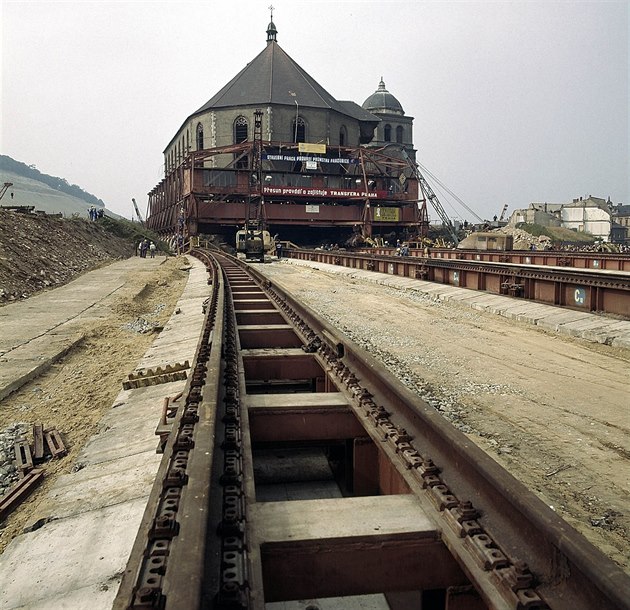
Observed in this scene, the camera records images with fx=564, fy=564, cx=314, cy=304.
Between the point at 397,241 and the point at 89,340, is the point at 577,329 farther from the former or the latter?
the point at 397,241

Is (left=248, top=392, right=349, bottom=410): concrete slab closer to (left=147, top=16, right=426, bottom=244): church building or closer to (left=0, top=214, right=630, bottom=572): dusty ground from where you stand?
(left=0, top=214, right=630, bottom=572): dusty ground

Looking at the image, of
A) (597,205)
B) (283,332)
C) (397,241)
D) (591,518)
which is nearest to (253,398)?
(591,518)

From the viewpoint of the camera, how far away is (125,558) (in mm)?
2879

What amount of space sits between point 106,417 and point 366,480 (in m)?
3.06

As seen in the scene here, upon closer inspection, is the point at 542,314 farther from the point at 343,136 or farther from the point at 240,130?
the point at 343,136

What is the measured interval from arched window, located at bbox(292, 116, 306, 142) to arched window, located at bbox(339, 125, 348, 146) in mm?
5285

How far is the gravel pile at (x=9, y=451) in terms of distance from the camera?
14.6 feet

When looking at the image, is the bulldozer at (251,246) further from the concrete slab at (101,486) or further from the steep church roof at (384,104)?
the steep church roof at (384,104)

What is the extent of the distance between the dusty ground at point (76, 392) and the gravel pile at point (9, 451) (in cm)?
20

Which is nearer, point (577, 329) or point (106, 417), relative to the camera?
point (106, 417)

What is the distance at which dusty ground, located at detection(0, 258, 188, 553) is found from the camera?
14.8ft

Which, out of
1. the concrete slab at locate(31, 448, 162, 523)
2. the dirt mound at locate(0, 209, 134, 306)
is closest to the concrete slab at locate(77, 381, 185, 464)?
the concrete slab at locate(31, 448, 162, 523)

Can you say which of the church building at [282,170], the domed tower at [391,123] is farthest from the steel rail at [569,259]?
the domed tower at [391,123]

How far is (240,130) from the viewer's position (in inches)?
2340
